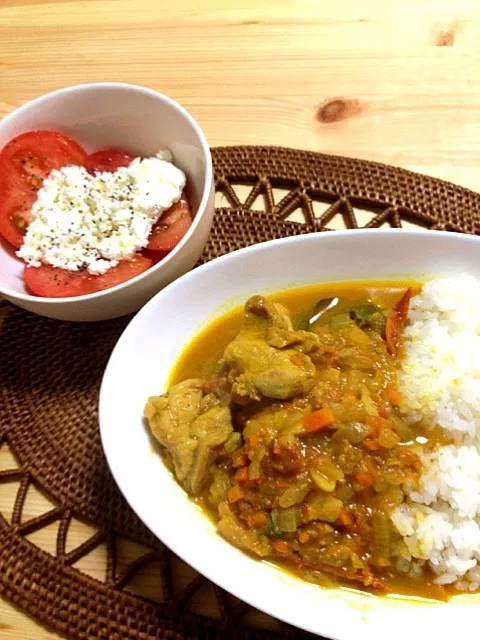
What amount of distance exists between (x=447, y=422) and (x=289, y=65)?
1.94 m

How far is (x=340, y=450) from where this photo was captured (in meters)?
1.94

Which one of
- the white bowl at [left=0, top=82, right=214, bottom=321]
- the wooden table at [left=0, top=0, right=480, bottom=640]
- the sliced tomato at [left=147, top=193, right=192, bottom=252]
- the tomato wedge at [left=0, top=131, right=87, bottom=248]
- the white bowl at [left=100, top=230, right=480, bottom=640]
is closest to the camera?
the white bowl at [left=100, top=230, right=480, bottom=640]

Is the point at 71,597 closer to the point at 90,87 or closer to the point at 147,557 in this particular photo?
the point at 147,557

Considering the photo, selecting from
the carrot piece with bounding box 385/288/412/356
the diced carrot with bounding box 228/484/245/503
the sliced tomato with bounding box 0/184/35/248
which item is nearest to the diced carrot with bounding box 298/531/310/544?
the diced carrot with bounding box 228/484/245/503

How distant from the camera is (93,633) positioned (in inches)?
79.7

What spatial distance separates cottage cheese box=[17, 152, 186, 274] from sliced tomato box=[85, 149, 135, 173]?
0.42 feet

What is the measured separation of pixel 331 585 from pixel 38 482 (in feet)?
3.66

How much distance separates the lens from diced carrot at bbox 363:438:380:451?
6.31 ft

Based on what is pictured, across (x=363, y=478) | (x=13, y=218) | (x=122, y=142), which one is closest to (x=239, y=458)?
(x=363, y=478)

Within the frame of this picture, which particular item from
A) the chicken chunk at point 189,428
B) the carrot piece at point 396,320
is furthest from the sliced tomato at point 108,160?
the carrot piece at point 396,320

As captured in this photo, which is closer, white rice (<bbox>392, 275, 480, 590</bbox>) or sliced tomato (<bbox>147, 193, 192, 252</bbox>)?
white rice (<bbox>392, 275, 480, 590</bbox>)

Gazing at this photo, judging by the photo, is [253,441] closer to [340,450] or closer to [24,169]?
[340,450]

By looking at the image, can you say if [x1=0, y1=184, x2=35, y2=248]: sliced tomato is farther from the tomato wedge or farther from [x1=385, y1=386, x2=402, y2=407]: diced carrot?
[x1=385, y1=386, x2=402, y2=407]: diced carrot

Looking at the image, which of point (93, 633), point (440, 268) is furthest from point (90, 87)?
point (93, 633)
